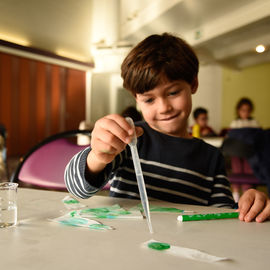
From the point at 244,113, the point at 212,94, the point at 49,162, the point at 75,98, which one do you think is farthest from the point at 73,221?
the point at 212,94

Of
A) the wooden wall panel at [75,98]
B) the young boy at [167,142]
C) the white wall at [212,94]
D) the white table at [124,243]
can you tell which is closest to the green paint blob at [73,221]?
the white table at [124,243]

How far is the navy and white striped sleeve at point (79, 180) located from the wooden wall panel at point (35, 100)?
5.80 metres

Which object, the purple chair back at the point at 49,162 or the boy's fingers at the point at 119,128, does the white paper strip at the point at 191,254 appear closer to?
the boy's fingers at the point at 119,128

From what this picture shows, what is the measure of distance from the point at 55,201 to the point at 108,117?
0.21 meters

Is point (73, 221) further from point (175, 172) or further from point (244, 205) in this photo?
point (175, 172)

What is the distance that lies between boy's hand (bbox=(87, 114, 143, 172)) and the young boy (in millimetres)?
136

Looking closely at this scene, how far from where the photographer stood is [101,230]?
448 millimetres

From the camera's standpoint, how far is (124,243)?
0.39 metres

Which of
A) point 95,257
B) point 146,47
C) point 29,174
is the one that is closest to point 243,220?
point 95,257

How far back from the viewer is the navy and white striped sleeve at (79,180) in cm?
66

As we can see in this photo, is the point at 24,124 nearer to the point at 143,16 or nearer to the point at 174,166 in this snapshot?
the point at 143,16

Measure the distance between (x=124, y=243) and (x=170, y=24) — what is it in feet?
19.4

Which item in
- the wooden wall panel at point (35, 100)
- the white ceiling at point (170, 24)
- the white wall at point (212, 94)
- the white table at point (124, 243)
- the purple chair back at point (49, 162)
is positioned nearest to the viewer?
the white table at point (124, 243)

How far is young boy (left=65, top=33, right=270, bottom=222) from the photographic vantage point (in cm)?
84
